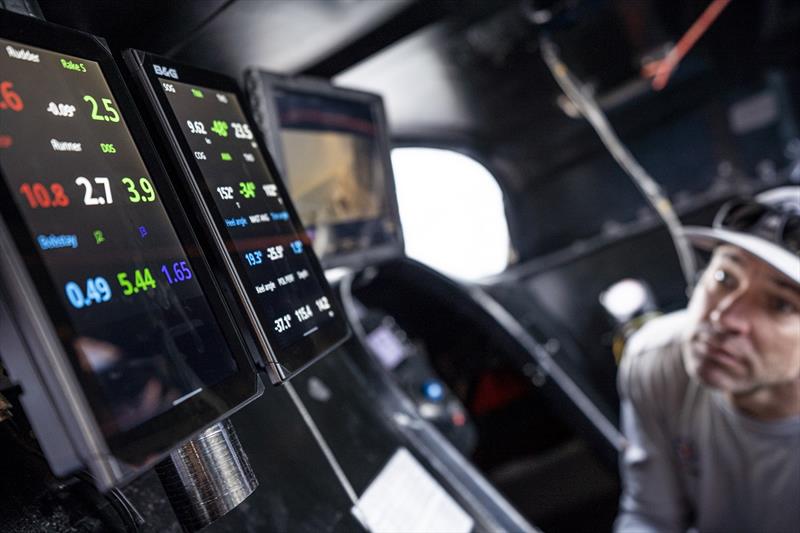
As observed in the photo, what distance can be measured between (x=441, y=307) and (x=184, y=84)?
1.91 m

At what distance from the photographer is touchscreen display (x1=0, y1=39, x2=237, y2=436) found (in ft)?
2.30

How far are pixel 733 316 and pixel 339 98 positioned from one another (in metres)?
1.17

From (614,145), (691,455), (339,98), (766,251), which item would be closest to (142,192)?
(339,98)

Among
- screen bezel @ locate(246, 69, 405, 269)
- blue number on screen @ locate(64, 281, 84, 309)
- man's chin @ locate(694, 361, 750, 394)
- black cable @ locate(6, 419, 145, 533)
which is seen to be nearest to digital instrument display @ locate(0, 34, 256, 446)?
blue number on screen @ locate(64, 281, 84, 309)

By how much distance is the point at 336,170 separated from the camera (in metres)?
1.82

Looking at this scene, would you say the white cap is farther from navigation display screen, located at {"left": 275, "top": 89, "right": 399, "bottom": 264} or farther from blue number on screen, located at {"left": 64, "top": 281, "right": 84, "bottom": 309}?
blue number on screen, located at {"left": 64, "top": 281, "right": 84, "bottom": 309}

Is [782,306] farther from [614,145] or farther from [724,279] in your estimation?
[614,145]

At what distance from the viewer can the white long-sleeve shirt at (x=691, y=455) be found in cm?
191

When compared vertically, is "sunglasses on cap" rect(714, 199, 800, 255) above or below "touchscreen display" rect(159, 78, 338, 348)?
below

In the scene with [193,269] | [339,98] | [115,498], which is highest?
[339,98]

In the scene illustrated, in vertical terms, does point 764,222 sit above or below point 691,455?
above

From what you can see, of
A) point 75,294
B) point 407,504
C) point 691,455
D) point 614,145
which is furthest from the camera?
point 614,145

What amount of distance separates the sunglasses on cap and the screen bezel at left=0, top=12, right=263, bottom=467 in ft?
4.82

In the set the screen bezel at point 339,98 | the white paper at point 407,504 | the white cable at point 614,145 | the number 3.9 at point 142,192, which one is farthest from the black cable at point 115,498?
the white cable at point 614,145
